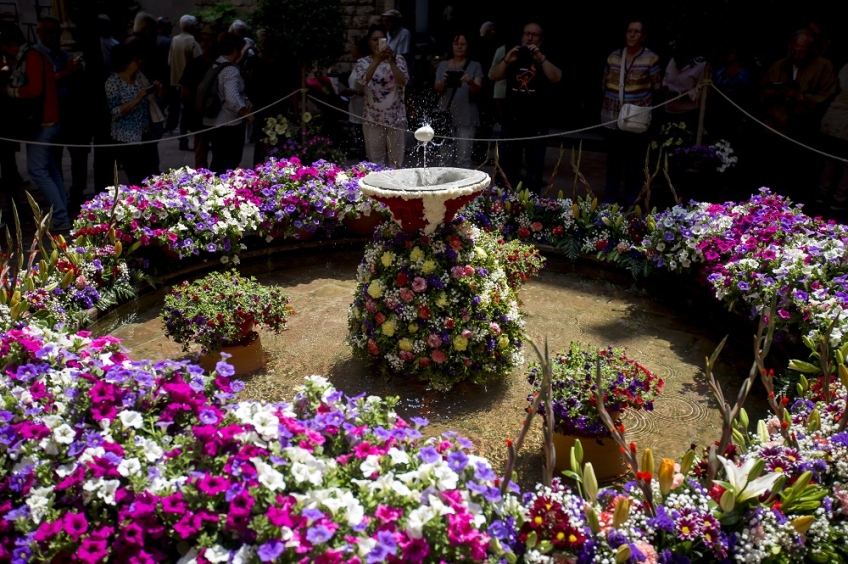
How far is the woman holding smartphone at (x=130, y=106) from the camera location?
7781 millimetres

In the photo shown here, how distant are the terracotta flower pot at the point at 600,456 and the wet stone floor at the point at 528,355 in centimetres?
17

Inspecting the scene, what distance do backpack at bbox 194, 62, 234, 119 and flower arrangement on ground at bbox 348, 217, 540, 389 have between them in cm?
416

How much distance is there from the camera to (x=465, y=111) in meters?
8.78

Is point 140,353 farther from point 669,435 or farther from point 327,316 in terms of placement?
point 669,435

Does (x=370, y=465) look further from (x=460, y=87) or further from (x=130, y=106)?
(x=460, y=87)

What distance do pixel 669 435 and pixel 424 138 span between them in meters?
2.19

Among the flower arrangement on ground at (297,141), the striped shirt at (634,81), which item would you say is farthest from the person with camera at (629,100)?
the flower arrangement on ground at (297,141)

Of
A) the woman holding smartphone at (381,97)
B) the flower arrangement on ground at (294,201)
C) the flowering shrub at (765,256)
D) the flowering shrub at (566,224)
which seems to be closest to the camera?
the flowering shrub at (765,256)

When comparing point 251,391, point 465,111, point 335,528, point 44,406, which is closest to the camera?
point 335,528

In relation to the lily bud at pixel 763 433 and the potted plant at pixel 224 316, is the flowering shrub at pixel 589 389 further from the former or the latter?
the potted plant at pixel 224 316

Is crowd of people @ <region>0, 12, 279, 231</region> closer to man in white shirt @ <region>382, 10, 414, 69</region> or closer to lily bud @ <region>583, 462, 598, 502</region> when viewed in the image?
man in white shirt @ <region>382, 10, 414, 69</region>

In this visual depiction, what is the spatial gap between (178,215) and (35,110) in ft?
7.50

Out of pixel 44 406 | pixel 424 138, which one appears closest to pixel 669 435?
pixel 424 138

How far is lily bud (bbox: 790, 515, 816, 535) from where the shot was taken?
273 cm
